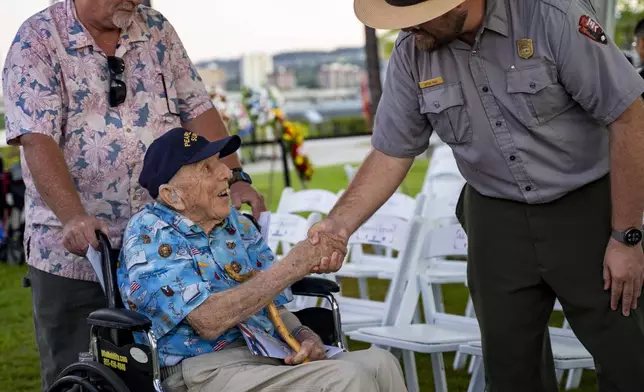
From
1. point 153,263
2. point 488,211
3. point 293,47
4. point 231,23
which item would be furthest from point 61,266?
point 293,47

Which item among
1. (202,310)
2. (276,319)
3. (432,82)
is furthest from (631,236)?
(202,310)

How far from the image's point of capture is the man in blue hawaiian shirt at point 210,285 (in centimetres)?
299

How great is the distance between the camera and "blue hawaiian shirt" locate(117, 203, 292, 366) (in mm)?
3080

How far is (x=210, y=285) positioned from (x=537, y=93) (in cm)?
120

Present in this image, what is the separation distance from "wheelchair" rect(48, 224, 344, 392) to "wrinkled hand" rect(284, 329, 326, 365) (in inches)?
4.8

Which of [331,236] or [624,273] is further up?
[331,236]

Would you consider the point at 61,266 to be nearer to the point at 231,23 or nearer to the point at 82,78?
the point at 82,78

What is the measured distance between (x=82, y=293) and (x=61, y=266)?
129 millimetres

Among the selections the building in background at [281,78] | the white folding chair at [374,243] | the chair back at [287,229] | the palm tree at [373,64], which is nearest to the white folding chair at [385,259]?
the white folding chair at [374,243]

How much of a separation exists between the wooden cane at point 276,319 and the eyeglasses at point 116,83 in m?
0.74

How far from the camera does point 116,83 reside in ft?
11.4

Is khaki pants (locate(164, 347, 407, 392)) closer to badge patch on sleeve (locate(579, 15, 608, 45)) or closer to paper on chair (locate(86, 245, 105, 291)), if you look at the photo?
paper on chair (locate(86, 245, 105, 291))

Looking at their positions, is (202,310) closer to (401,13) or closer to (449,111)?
(449,111)

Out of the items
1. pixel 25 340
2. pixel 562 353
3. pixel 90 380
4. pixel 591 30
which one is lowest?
pixel 25 340
